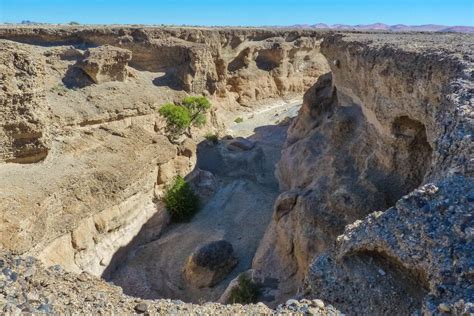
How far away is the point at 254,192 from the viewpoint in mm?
23266

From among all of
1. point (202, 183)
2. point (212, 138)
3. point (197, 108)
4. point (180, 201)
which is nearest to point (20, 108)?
point (180, 201)

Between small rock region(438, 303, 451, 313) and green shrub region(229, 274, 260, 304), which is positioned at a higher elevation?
small rock region(438, 303, 451, 313)

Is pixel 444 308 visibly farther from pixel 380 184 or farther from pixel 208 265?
pixel 208 265

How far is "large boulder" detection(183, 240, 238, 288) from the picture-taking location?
16.6 meters

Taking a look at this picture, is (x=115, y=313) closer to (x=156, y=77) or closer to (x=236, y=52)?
(x=156, y=77)

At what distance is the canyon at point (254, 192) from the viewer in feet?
23.7

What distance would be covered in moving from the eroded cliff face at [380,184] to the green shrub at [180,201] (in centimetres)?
496

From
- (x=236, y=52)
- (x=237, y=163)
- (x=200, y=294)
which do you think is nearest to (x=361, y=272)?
(x=200, y=294)

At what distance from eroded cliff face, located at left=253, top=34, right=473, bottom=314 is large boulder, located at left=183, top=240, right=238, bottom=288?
136cm

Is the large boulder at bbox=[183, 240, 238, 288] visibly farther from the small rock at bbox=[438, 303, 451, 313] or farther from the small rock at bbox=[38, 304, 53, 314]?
the small rock at bbox=[438, 303, 451, 313]

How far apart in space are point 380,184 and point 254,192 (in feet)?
31.7

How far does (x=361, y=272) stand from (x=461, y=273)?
2.33m

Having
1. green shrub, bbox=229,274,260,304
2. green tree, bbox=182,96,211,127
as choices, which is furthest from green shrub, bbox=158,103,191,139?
green shrub, bbox=229,274,260,304

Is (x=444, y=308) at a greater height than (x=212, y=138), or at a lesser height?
greater
